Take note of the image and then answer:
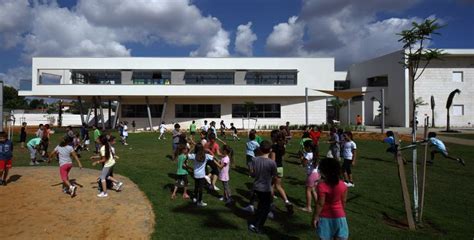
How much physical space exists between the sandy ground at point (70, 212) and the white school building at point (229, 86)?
24.3 m

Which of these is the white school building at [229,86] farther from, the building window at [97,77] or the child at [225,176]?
the child at [225,176]

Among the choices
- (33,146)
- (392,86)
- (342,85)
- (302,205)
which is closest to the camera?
(302,205)

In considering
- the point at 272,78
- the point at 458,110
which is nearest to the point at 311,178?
the point at 272,78

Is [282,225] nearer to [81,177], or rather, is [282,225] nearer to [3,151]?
[81,177]

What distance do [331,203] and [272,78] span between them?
31086 mm

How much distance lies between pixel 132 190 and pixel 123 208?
144 cm

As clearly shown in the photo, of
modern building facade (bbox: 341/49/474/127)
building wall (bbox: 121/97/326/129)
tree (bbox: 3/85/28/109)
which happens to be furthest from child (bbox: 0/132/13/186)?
tree (bbox: 3/85/28/109)

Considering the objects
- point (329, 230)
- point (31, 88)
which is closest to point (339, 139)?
point (329, 230)

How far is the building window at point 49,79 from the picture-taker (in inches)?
1283

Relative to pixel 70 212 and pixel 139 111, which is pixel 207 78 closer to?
pixel 139 111

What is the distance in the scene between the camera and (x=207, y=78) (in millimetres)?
34000

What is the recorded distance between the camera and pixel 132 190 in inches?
336

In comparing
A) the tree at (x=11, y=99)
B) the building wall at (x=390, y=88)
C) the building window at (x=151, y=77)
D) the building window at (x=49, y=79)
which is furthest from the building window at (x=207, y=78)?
the tree at (x=11, y=99)

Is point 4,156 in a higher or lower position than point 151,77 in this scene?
lower
